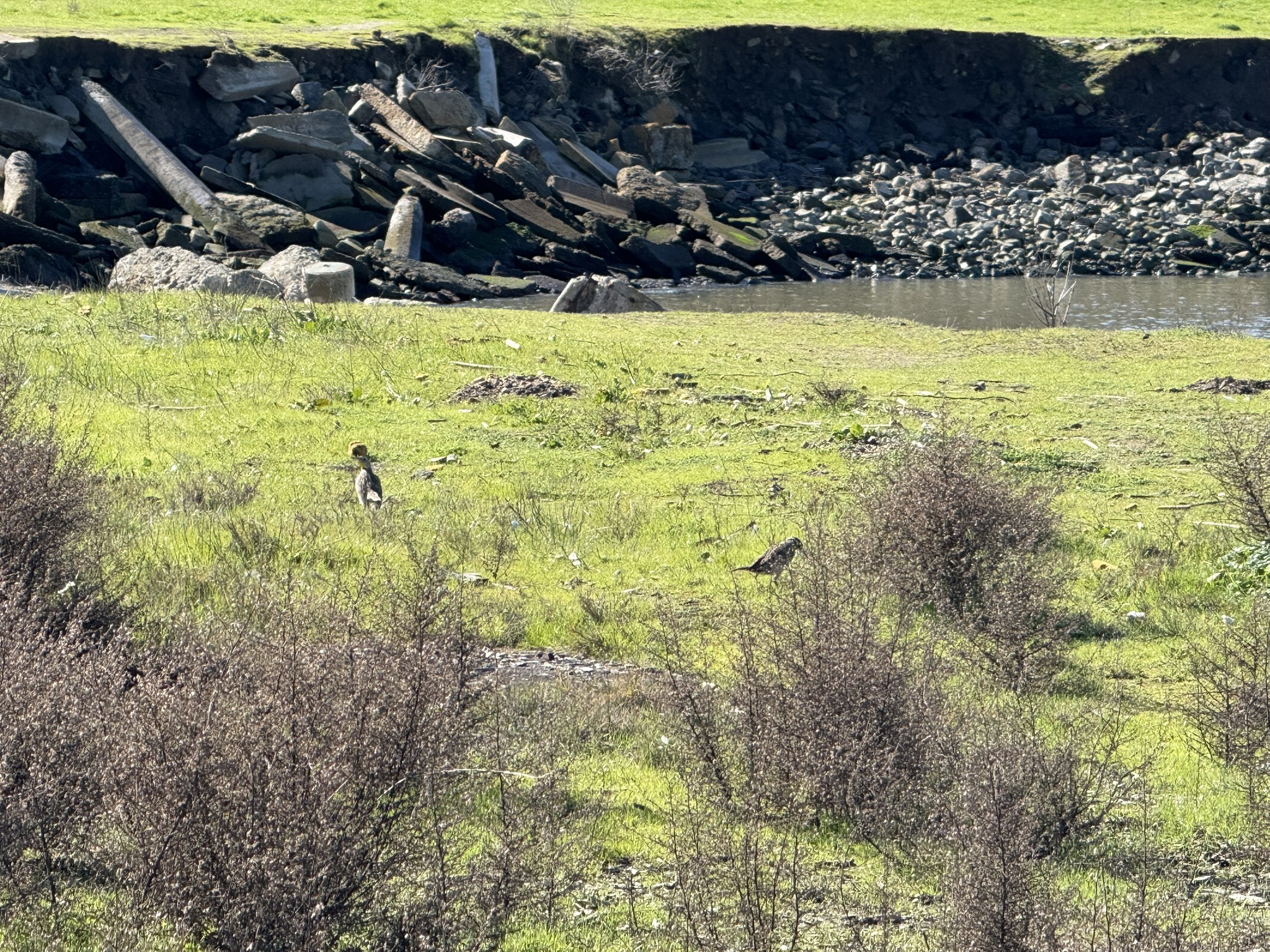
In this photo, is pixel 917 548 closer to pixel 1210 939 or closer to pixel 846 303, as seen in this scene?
pixel 1210 939

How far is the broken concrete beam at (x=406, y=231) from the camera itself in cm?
2922

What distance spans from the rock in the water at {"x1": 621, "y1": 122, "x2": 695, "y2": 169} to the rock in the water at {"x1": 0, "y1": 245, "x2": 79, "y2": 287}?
20989 mm

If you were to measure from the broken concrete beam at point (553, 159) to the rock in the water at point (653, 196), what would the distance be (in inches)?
38.0

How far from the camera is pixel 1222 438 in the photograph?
12.1m

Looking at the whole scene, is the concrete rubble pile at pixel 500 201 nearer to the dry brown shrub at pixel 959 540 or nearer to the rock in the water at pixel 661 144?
the rock in the water at pixel 661 144

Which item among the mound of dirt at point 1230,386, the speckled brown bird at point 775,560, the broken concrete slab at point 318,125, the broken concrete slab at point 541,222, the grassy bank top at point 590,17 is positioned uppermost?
the grassy bank top at point 590,17

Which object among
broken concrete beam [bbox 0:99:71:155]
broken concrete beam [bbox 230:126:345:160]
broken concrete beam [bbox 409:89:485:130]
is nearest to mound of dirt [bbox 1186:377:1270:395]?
broken concrete beam [bbox 230:126:345:160]

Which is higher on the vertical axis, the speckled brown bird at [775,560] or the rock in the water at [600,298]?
the speckled brown bird at [775,560]

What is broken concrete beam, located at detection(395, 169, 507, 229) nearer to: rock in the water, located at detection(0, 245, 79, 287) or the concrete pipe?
rock in the water, located at detection(0, 245, 79, 287)

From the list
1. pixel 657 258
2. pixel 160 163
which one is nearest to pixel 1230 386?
pixel 657 258

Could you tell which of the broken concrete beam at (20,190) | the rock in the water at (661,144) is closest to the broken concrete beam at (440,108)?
the rock in the water at (661,144)

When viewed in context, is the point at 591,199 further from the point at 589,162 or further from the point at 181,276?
the point at 181,276

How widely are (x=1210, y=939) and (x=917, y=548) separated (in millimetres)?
4341

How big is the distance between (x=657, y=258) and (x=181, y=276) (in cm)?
1494
